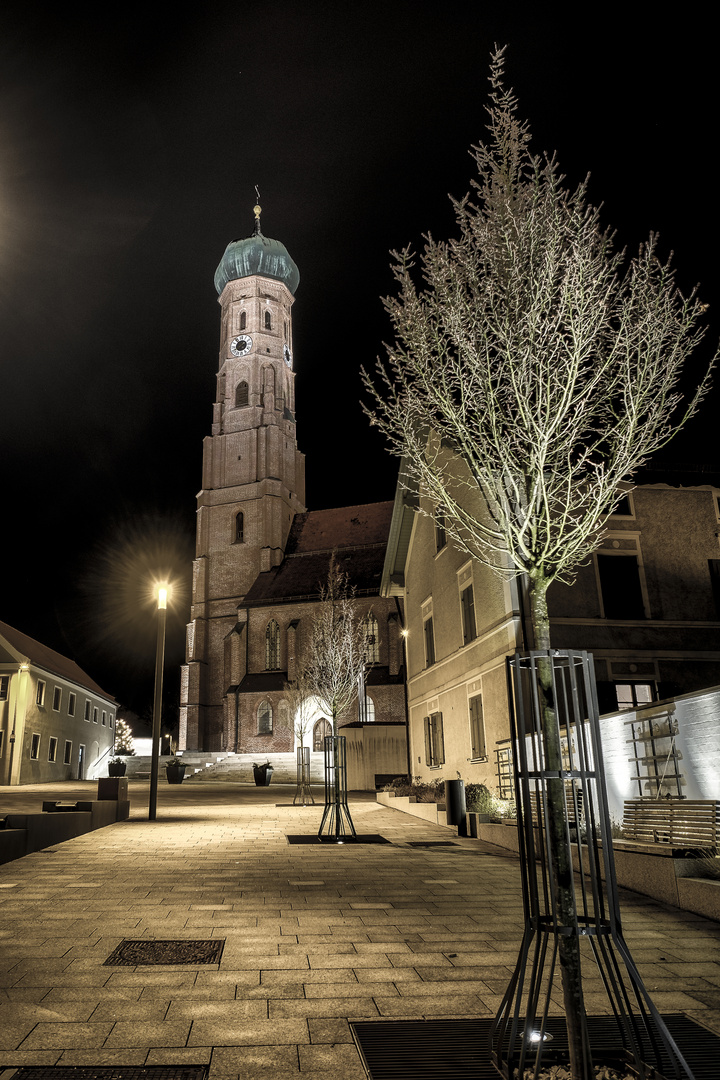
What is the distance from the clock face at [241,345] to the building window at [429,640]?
48.2 m

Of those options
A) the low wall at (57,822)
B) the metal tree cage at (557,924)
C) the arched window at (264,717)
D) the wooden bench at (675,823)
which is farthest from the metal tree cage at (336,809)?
the arched window at (264,717)

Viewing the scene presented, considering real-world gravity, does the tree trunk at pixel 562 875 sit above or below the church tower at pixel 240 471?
below

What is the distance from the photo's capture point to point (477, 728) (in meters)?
19.2

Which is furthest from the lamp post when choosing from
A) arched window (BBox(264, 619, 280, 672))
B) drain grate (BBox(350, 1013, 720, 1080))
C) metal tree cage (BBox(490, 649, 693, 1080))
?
arched window (BBox(264, 619, 280, 672))

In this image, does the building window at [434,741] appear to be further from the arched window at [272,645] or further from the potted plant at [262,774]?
the arched window at [272,645]

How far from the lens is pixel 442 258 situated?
21.0ft

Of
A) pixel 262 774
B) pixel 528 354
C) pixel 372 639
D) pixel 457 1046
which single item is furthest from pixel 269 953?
pixel 372 639

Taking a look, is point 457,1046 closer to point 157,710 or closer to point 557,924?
point 557,924

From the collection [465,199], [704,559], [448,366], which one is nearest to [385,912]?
[448,366]

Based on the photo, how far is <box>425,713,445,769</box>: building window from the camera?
22422mm

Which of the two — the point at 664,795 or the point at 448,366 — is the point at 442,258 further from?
the point at 664,795

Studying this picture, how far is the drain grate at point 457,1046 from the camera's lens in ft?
11.4

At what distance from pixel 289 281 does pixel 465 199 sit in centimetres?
6982

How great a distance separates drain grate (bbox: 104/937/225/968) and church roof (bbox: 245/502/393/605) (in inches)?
1832
